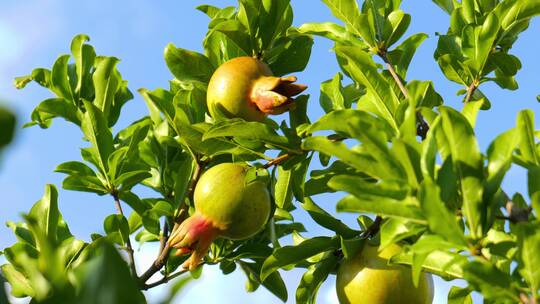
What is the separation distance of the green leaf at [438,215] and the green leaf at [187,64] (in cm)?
122

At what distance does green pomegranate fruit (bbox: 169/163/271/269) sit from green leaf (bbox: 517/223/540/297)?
89cm

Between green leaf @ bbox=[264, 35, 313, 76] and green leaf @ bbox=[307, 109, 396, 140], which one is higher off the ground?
green leaf @ bbox=[307, 109, 396, 140]

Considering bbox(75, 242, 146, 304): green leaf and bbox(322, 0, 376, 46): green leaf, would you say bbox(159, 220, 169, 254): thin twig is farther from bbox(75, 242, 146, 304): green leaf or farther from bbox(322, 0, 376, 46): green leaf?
bbox(75, 242, 146, 304): green leaf

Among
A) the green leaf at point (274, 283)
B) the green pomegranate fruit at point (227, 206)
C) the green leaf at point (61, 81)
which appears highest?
the green leaf at point (61, 81)

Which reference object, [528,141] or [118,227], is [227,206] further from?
[528,141]

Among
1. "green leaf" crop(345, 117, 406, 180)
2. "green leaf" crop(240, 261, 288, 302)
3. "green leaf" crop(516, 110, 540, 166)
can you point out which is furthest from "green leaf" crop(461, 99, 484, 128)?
"green leaf" crop(240, 261, 288, 302)

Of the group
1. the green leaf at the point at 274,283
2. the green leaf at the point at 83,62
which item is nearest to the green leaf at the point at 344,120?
the green leaf at the point at 274,283

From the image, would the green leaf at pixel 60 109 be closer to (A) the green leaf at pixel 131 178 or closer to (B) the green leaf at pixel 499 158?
(A) the green leaf at pixel 131 178

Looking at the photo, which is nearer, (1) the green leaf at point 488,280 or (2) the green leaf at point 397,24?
(1) the green leaf at point 488,280

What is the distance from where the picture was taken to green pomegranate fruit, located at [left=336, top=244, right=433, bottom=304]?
203cm

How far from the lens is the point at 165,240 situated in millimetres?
2523

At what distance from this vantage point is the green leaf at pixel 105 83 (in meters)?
2.79

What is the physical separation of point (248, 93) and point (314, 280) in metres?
0.63

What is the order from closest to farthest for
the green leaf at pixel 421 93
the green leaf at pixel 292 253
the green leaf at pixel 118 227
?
1. the green leaf at pixel 421 93
2. the green leaf at pixel 292 253
3. the green leaf at pixel 118 227
